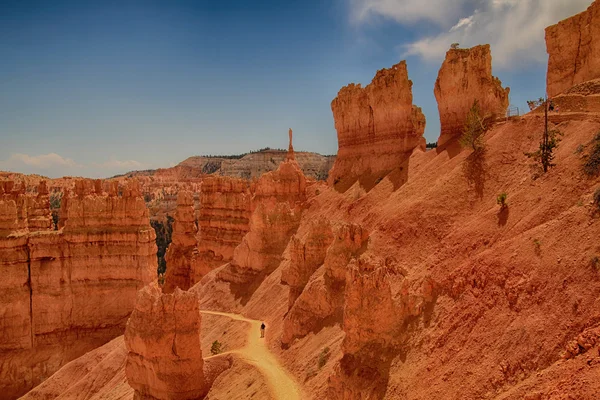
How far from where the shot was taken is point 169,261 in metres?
59.4

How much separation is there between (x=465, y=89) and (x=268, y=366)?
20705mm

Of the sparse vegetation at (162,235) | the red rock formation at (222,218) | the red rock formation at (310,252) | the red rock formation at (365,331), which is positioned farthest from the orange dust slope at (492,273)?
the sparse vegetation at (162,235)

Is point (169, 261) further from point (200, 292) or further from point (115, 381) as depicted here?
point (115, 381)

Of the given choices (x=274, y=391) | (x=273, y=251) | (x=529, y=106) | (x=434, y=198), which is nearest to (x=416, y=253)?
(x=434, y=198)

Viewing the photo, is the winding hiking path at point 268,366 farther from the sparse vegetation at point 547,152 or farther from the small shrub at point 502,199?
the sparse vegetation at point 547,152

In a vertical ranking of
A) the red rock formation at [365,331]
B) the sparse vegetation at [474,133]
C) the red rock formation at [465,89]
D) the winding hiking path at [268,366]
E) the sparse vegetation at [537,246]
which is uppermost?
the red rock formation at [465,89]

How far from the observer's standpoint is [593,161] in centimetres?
1877

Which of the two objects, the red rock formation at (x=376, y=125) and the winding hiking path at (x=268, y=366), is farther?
the red rock formation at (x=376, y=125)

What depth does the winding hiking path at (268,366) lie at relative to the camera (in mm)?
23031

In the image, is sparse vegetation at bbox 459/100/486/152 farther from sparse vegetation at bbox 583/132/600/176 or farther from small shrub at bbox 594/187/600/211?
small shrub at bbox 594/187/600/211

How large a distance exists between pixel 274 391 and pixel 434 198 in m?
12.3

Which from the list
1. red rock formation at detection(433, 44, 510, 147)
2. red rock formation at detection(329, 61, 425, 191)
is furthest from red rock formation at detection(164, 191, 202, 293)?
red rock formation at detection(433, 44, 510, 147)

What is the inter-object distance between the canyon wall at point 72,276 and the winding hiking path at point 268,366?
15.0 meters

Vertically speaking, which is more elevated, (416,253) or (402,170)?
(402,170)
